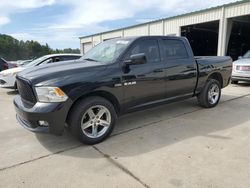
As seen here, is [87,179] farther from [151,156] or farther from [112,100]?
[112,100]

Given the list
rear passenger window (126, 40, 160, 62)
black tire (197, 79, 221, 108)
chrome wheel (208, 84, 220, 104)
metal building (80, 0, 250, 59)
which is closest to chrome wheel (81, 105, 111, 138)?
rear passenger window (126, 40, 160, 62)

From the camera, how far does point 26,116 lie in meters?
3.53

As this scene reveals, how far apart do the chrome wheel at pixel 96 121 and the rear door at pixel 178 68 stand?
5.31ft

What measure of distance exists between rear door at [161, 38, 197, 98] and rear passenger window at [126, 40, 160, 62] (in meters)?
0.20

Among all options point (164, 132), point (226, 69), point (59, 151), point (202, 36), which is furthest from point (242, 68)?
point (202, 36)

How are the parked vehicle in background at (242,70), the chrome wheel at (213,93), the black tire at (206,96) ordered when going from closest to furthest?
the black tire at (206,96)
the chrome wheel at (213,93)
the parked vehicle in background at (242,70)

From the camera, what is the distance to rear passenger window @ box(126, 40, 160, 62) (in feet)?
14.7

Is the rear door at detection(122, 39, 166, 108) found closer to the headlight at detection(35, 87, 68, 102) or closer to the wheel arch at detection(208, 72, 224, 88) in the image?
the headlight at detection(35, 87, 68, 102)

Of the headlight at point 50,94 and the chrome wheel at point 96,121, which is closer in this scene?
the headlight at point 50,94

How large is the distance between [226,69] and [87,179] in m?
5.22

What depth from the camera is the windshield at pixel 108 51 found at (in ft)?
14.1

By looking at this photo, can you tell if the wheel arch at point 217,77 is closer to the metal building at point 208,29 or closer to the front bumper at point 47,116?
the front bumper at point 47,116

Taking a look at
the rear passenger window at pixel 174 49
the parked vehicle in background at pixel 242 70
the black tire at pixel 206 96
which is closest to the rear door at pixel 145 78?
the rear passenger window at pixel 174 49

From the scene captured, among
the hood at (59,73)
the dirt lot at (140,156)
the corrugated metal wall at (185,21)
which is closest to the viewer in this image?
the dirt lot at (140,156)
